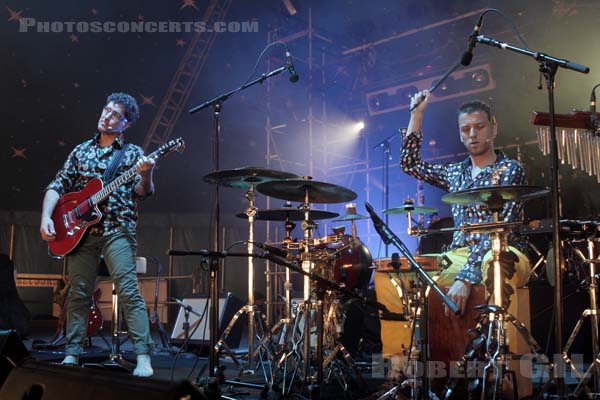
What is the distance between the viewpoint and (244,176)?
16.0 ft

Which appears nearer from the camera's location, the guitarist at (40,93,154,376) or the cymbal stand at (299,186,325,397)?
the cymbal stand at (299,186,325,397)

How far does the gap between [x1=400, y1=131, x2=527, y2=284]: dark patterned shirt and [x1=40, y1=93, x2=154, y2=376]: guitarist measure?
187 cm

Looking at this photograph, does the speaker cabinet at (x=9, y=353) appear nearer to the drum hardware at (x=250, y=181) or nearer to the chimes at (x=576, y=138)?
the drum hardware at (x=250, y=181)

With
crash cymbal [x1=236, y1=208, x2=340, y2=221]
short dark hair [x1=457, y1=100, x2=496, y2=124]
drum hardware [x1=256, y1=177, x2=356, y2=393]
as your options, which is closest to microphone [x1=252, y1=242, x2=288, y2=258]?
drum hardware [x1=256, y1=177, x2=356, y2=393]

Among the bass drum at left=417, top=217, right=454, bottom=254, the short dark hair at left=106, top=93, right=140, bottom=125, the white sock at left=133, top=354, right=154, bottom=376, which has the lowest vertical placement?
the white sock at left=133, top=354, right=154, bottom=376

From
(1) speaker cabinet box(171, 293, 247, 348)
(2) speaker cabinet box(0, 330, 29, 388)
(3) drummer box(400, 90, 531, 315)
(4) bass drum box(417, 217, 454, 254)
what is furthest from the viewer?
(4) bass drum box(417, 217, 454, 254)

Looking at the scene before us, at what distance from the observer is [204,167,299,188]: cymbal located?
15.5 ft

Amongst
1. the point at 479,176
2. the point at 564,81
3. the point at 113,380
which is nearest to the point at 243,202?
the point at 564,81

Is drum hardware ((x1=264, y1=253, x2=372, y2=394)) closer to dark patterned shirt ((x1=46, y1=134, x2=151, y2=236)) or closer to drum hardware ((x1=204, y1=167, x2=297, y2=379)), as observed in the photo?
drum hardware ((x1=204, y1=167, x2=297, y2=379))

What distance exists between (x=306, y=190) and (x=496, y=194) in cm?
181

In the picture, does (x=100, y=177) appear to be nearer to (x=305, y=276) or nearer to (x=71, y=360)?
(x=71, y=360)

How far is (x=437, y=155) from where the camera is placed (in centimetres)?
1077

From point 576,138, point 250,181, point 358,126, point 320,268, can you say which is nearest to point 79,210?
point 250,181

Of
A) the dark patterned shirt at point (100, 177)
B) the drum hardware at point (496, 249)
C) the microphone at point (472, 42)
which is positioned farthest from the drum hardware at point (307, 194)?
the microphone at point (472, 42)
